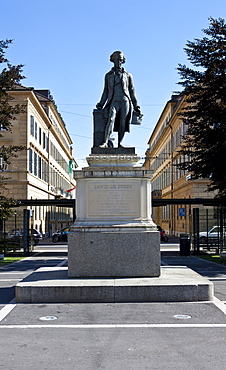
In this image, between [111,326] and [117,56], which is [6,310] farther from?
[117,56]

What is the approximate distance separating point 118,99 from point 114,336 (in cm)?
639

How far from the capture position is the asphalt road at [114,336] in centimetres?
539

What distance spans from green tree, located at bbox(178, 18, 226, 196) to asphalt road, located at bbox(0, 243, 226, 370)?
11.0 m

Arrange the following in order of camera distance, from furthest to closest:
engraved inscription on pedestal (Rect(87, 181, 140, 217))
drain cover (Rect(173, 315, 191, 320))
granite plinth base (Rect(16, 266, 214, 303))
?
1. engraved inscription on pedestal (Rect(87, 181, 140, 217))
2. granite plinth base (Rect(16, 266, 214, 303))
3. drain cover (Rect(173, 315, 191, 320))

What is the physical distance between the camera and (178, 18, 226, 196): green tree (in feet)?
62.6

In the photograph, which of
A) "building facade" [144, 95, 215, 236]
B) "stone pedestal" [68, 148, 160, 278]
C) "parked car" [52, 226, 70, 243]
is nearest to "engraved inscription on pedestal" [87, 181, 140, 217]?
"stone pedestal" [68, 148, 160, 278]

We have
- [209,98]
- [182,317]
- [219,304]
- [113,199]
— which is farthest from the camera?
[209,98]

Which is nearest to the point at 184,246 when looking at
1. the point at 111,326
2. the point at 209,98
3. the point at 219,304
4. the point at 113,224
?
the point at 209,98

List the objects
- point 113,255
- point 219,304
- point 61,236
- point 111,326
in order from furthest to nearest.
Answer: point 61,236, point 113,255, point 219,304, point 111,326

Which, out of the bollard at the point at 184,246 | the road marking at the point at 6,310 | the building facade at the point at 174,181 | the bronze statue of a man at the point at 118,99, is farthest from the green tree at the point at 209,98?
the building facade at the point at 174,181

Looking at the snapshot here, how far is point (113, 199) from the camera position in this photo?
10117 mm

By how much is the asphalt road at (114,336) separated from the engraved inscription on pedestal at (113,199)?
7.50 feet

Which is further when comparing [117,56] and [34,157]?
[34,157]

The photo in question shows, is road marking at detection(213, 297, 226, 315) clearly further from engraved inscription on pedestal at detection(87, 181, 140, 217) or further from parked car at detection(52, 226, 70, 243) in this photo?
parked car at detection(52, 226, 70, 243)
